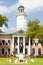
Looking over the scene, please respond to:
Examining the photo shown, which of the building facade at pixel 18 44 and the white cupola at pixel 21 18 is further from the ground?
the white cupola at pixel 21 18

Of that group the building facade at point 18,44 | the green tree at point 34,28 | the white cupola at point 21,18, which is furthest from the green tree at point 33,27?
the white cupola at point 21,18

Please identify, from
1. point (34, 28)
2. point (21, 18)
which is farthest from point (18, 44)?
point (34, 28)

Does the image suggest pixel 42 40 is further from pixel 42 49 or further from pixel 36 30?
pixel 42 49

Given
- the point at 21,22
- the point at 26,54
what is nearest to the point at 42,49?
the point at 26,54

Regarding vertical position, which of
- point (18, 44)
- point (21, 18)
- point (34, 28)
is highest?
point (21, 18)

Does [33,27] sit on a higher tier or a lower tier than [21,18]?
lower

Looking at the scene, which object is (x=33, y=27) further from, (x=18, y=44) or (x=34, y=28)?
(x=18, y=44)

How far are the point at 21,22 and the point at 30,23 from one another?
15.6 meters

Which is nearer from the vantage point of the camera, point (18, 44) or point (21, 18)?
point (18, 44)

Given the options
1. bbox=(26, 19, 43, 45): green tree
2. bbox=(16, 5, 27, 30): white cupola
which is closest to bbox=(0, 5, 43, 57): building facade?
bbox=(16, 5, 27, 30): white cupola

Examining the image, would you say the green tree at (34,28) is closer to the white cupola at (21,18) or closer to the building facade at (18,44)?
the building facade at (18,44)

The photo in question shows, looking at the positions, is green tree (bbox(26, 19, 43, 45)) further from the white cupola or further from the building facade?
the white cupola

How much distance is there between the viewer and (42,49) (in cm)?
8469

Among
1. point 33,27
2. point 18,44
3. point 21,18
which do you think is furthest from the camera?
point 21,18
